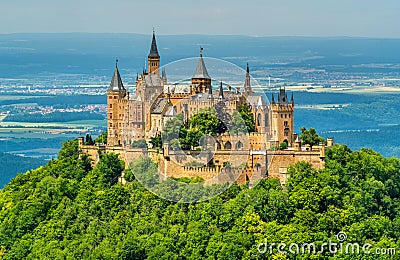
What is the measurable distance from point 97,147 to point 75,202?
3691 millimetres

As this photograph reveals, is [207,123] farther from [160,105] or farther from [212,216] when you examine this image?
A: [212,216]

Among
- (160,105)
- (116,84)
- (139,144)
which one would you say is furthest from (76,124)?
(139,144)

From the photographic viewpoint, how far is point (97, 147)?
57.9 metres

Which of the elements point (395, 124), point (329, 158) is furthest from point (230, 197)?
point (395, 124)

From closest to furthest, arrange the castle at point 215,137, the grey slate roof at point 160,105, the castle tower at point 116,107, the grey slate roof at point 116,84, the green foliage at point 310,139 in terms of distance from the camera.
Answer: the castle at point 215,137, the green foliage at point 310,139, the grey slate roof at point 160,105, the castle tower at point 116,107, the grey slate roof at point 116,84

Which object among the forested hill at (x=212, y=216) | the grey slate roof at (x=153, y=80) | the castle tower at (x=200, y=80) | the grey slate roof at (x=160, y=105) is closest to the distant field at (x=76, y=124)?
the grey slate roof at (x=153, y=80)

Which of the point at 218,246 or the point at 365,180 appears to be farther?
the point at 365,180

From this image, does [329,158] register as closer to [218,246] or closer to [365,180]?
[365,180]

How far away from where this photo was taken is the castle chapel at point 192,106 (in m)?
57.9

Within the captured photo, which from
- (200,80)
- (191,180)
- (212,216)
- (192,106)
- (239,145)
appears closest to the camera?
(212,216)

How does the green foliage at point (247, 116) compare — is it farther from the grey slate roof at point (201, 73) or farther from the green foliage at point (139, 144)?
the green foliage at point (139, 144)

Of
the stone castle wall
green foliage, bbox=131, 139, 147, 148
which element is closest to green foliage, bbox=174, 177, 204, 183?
the stone castle wall

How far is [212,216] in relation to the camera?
2018 inches

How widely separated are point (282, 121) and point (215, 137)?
219 inches
